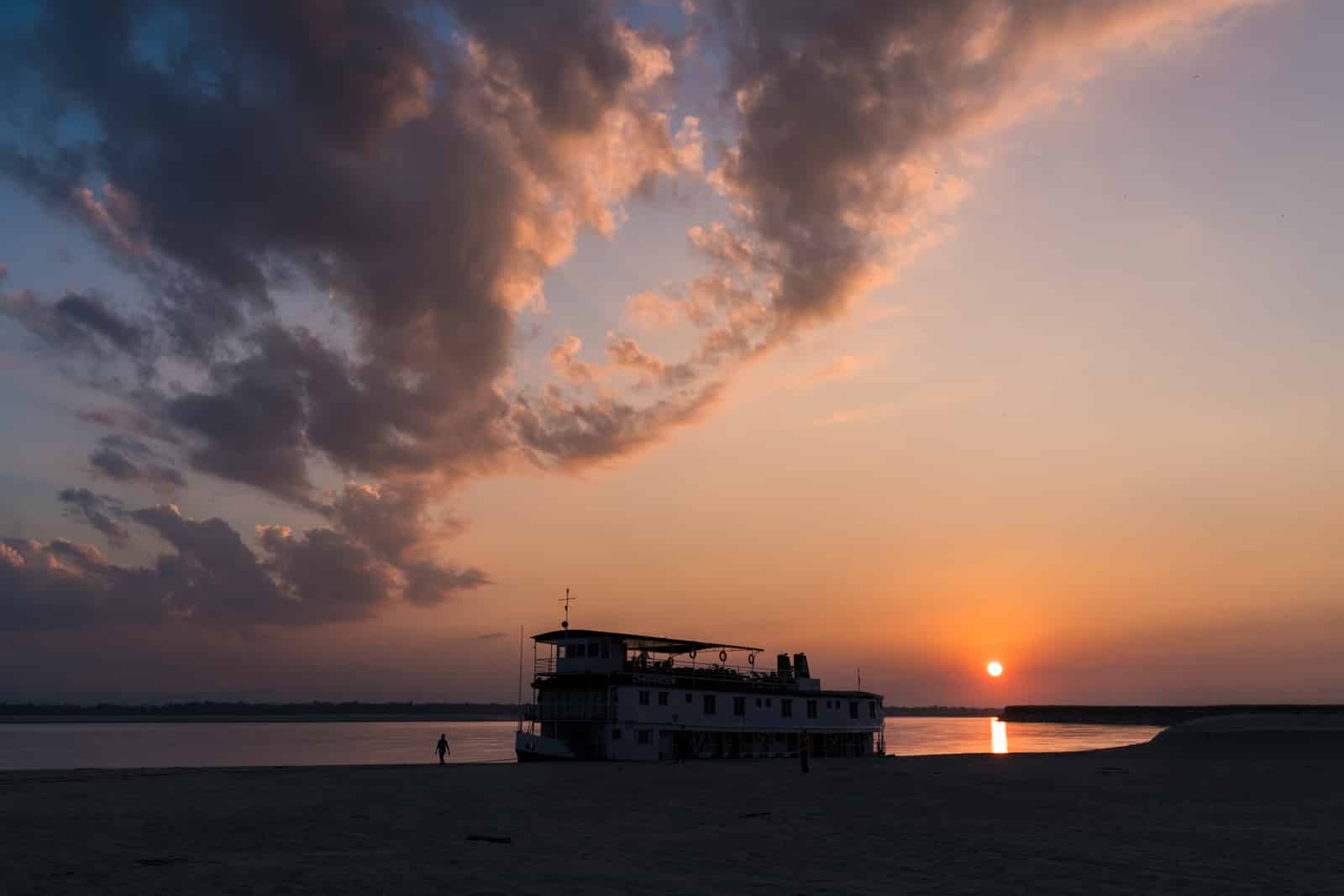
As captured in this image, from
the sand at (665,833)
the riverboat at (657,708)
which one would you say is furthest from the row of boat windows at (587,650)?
the sand at (665,833)

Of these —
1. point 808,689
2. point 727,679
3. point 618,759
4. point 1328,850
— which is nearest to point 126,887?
point 1328,850

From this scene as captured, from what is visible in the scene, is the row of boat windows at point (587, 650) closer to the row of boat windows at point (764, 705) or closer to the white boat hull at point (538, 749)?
the row of boat windows at point (764, 705)

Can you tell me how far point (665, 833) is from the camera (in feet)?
82.2

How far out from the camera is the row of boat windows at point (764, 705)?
203ft

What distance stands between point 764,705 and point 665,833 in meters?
45.7

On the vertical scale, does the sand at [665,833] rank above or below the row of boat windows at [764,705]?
below

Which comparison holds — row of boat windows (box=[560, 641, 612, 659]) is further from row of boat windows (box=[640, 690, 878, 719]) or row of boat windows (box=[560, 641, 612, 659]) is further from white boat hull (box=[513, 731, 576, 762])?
white boat hull (box=[513, 731, 576, 762])

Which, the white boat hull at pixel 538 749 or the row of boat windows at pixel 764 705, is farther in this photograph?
the row of boat windows at pixel 764 705

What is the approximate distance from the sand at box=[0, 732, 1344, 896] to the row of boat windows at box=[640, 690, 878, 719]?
56.7 feet

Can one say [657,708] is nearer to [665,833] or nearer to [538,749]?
[538,749]

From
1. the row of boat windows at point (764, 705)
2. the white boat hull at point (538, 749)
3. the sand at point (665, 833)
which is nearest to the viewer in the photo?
the sand at point (665, 833)

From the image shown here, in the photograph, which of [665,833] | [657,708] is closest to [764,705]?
[657,708]

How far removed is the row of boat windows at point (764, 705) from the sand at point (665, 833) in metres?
17.3

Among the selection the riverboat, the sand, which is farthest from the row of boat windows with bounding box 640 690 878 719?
the sand
